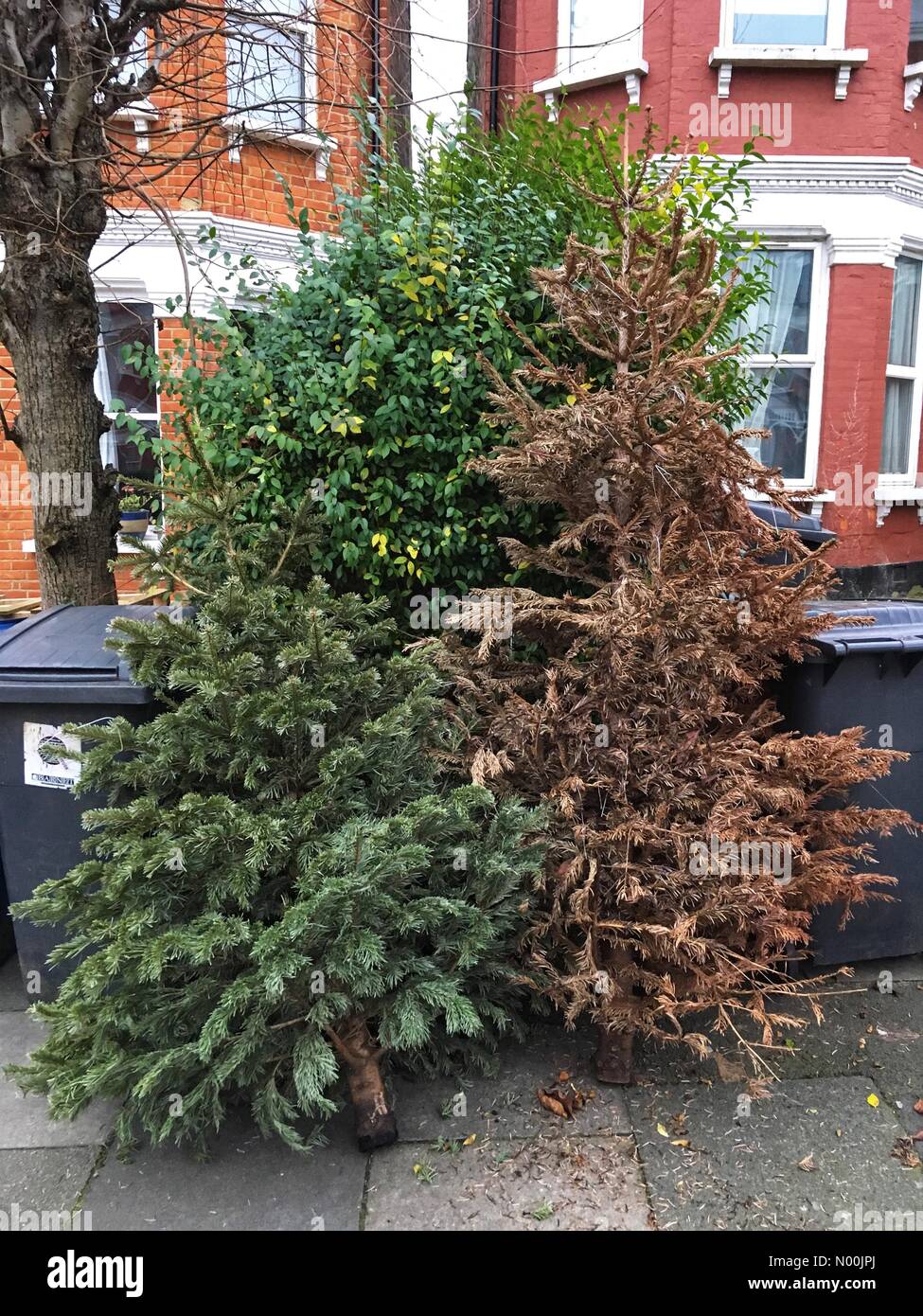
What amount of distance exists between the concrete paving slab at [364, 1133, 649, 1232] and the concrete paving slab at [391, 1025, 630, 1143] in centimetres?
6

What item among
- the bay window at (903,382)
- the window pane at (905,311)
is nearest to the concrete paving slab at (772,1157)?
the bay window at (903,382)

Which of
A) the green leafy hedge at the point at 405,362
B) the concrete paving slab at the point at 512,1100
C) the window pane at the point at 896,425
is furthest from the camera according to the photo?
the window pane at the point at 896,425

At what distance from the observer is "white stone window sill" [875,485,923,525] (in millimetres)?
8766

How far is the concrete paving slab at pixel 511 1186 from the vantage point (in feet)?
7.47

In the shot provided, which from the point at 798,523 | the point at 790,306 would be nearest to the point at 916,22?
the point at 790,306

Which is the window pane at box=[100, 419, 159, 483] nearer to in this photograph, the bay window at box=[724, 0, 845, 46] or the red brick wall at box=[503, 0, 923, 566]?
the red brick wall at box=[503, 0, 923, 566]

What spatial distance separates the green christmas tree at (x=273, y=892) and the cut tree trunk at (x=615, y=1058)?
306 millimetres

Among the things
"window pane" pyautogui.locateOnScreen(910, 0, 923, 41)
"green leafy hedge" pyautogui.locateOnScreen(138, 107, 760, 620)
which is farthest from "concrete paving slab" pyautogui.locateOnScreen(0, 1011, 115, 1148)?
"window pane" pyautogui.locateOnScreen(910, 0, 923, 41)

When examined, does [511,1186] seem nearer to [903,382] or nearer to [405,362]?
[405,362]

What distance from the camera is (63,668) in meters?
2.93

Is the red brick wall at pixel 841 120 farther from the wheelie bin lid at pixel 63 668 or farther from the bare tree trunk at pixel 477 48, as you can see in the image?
the wheelie bin lid at pixel 63 668

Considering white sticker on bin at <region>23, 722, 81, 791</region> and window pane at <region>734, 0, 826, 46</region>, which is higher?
window pane at <region>734, 0, 826, 46</region>

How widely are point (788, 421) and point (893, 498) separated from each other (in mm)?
1246

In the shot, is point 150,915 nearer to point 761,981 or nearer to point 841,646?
point 761,981
